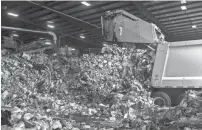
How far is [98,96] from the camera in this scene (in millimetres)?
4707

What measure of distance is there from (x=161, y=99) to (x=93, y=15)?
5.69m

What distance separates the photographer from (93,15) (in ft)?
30.0

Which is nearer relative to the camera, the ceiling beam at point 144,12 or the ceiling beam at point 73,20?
the ceiling beam at point 144,12

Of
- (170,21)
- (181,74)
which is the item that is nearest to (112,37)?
(181,74)

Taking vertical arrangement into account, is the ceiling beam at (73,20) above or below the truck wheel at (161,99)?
above

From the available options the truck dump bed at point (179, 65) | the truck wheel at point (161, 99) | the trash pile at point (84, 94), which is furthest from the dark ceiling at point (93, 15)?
the truck wheel at point (161, 99)

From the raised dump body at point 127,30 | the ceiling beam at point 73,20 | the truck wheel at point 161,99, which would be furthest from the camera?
the ceiling beam at point 73,20

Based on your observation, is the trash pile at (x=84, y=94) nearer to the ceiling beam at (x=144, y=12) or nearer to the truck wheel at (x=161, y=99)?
the truck wheel at (x=161, y=99)

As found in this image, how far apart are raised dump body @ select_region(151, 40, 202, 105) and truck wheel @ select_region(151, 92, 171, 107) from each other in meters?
0.02

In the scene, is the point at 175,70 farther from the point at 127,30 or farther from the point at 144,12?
the point at 144,12

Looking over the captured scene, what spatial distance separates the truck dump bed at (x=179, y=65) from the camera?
3.96 m

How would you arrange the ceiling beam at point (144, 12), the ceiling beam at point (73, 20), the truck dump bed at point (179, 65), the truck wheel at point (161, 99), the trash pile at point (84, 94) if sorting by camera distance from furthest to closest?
the ceiling beam at point (73, 20), the ceiling beam at point (144, 12), the truck wheel at point (161, 99), the truck dump bed at point (179, 65), the trash pile at point (84, 94)

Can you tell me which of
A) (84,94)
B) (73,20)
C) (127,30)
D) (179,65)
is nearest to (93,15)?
(73,20)

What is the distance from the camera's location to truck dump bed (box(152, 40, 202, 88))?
156 inches
